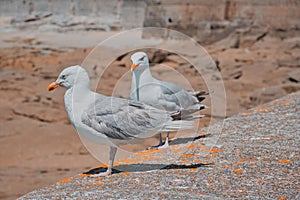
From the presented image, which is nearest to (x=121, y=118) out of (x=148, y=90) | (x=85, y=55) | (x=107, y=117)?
(x=107, y=117)

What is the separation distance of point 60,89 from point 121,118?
33.7 ft

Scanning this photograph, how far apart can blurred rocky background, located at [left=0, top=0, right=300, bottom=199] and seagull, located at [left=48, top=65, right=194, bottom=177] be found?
15.5 feet

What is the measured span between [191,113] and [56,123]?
6.99m

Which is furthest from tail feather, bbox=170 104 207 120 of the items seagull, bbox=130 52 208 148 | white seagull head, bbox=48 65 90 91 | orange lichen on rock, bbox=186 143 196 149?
white seagull head, bbox=48 65 90 91

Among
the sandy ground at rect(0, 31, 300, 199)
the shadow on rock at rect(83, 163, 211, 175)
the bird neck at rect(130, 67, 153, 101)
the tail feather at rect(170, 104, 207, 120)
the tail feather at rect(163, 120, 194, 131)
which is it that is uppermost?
the bird neck at rect(130, 67, 153, 101)

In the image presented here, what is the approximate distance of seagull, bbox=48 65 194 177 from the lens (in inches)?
206

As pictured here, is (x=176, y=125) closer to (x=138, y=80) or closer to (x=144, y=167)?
(x=144, y=167)

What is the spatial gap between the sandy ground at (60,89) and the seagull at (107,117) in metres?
3.62

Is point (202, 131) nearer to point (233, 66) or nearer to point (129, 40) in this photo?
point (233, 66)

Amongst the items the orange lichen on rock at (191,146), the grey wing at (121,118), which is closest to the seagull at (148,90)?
the orange lichen on rock at (191,146)

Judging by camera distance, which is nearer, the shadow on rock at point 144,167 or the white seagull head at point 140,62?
the shadow on rock at point 144,167

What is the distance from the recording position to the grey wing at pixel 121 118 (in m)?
5.21

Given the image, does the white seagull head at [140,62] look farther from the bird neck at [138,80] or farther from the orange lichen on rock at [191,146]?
the orange lichen on rock at [191,146]

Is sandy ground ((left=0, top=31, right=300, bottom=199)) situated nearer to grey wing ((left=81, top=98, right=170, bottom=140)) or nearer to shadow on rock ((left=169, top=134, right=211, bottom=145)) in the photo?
shadow on rock ((left=169, top=134, right=211, bottom=145))
